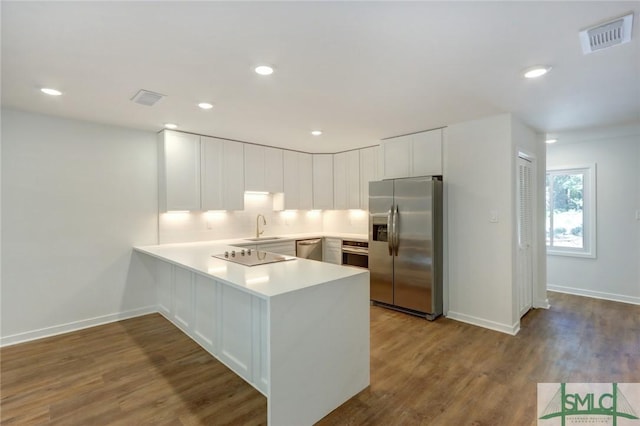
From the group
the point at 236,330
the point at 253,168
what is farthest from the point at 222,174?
the point at 236,330

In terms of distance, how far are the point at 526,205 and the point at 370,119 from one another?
7.76ft

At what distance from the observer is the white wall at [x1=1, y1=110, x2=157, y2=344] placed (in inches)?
128

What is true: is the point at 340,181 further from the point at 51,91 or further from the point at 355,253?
the point at 51,91

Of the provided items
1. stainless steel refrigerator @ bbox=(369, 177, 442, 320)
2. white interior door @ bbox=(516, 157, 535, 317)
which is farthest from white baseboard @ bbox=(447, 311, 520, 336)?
white interior door @ bbox=(516, 157, 535, 317)

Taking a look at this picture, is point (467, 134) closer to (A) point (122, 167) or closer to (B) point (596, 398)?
(B) point (596, 398)

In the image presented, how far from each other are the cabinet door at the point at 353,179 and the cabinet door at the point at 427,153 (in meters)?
1.24

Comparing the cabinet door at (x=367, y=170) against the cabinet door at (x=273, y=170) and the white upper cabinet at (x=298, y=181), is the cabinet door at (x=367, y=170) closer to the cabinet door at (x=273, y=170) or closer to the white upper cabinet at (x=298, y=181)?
the white upper cabinet at (x=298, y=181)

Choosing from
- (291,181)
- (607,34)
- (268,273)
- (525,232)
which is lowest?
(268,273)

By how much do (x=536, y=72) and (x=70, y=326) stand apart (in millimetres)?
5216

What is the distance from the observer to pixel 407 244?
12.9 ft

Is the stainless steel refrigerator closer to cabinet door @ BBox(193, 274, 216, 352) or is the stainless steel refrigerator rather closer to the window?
cabinet door @ BBox(193, 274, 216, 352)

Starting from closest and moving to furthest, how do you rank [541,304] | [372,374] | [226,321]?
1. [226,321]
2. [372,374]
3. [541,304]

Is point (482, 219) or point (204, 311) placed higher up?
point (482, 219)

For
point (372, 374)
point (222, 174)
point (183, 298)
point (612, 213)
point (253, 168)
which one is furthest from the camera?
point (253, 168)
